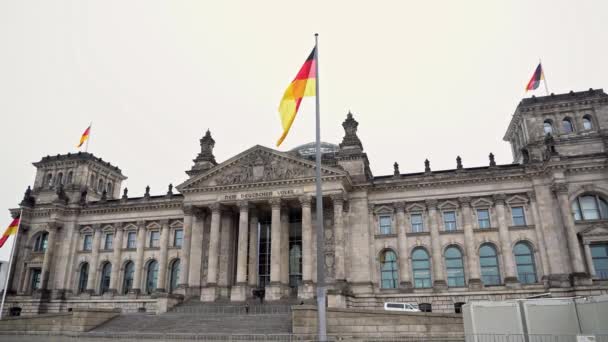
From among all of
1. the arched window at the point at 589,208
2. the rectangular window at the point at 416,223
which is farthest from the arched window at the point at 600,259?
the rectangular window at the point at 416,223

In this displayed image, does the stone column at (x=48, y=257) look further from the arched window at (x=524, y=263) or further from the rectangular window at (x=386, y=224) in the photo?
the arched window at (x=524, y=263)

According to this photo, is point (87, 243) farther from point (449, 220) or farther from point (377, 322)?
point (449, 220)

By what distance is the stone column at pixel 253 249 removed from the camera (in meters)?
44.8

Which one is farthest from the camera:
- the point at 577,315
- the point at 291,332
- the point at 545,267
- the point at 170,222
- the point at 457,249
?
the point at 170,222

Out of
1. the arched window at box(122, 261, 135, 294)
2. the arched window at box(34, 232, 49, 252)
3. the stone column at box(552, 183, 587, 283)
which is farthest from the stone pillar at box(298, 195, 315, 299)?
the arched window at box(34, 232, 49, 252)

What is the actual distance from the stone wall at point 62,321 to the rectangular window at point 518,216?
37.9 meters

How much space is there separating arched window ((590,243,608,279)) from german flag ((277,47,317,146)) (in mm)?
32355

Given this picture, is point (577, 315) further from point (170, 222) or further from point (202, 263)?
point (170, 222)

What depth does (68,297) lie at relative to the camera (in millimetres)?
53812

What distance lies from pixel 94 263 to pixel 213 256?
2006 centimetres

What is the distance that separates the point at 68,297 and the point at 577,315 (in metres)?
53.8

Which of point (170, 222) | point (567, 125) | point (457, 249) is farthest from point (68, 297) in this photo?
point (567, 125)

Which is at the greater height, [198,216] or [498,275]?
[198,216]

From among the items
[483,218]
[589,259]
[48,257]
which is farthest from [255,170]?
[589,259]
